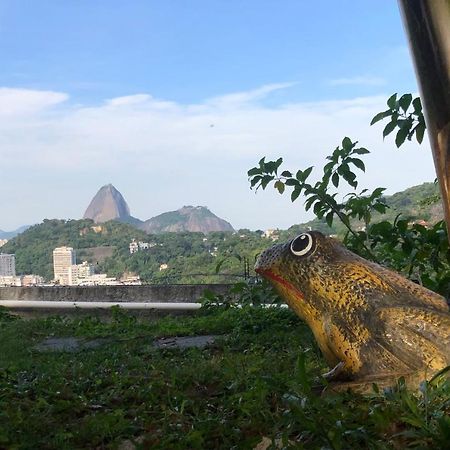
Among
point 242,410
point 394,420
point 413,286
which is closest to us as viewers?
point 394,420

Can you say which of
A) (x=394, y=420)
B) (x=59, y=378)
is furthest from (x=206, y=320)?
(x=394, y=420)

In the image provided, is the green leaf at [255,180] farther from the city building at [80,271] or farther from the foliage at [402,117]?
the city building at [80,271]

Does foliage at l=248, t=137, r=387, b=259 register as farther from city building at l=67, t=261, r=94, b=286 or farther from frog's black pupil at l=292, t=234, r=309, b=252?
city building at l=67, t=261, r=94, b=286

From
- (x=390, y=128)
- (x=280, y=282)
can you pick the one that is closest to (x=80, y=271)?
(x=390, y=128)

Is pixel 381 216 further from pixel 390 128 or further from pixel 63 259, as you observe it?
pixel 63 259

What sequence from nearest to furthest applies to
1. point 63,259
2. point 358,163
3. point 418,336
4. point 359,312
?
point 418,336 < point 359,312 < point 358,163 < point 63,259

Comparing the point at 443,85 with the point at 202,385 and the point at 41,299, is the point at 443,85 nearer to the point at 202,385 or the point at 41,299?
the point at 202,385
